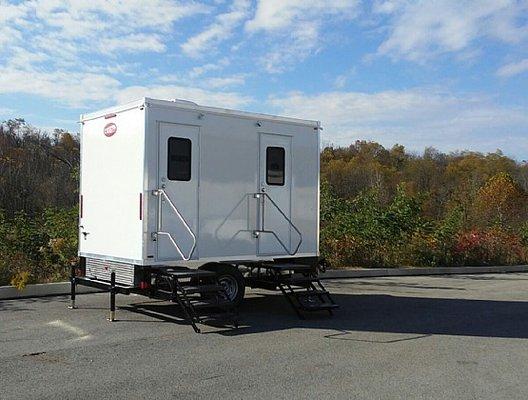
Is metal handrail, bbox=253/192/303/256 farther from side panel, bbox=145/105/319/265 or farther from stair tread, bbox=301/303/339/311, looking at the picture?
stair tread, bbox=301/303/339/311

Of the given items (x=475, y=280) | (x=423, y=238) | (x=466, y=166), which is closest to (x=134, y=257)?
(x=475, y=280)

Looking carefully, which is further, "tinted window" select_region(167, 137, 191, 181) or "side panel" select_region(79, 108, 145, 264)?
"tinted window" select_region(167, 137, 191, 181)

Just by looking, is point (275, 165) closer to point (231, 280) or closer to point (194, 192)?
point (194, 192)

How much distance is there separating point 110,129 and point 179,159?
1339 millimetres

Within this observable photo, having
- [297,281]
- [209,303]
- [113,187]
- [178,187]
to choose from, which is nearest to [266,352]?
[209,303]

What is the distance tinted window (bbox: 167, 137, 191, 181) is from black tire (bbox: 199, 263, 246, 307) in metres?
1.55

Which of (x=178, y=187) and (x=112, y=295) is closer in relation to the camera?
(x=112, y=295)

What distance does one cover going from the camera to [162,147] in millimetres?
9547

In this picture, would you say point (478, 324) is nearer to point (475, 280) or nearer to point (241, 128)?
point (241, 128)

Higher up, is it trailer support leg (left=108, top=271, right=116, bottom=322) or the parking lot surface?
trailer support leg (left=108, top=271, right=116, bottom=322)

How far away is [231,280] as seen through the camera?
34.1 feet

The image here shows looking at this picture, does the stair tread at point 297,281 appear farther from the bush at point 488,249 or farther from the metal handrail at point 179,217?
the bush at point 488,249

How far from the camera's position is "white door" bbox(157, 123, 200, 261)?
9.55m

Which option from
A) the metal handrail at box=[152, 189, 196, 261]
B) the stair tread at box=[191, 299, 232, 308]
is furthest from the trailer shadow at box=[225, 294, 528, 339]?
the metal handrail at box=[152, 189, 196, 261]
